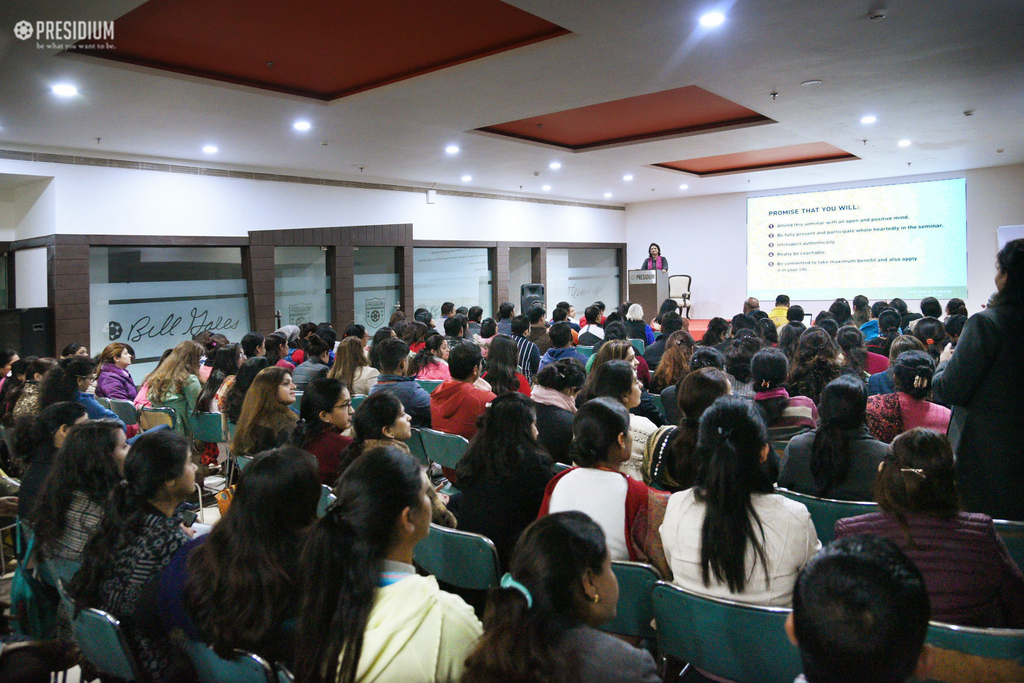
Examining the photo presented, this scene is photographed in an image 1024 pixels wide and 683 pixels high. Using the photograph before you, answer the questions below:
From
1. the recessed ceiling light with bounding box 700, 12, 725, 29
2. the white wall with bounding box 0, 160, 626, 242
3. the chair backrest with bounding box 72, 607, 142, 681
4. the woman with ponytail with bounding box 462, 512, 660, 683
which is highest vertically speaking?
the recessed ceiling light with bounding box 700, 12, 725, 29

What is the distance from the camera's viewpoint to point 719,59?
502 cm

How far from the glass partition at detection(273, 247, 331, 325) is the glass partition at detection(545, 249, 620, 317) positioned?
16.3 feet

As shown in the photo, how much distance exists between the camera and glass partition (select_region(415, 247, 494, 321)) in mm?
11539

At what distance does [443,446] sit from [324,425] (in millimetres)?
705

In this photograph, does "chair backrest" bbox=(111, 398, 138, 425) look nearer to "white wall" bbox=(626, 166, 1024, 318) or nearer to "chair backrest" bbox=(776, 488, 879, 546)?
"chair backrest" bbox=(776, 488, 879, 546)

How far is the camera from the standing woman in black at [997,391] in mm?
2312

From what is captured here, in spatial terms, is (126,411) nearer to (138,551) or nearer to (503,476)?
(138,551)

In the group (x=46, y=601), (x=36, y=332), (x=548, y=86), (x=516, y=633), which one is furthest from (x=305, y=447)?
(x=36, y=332)

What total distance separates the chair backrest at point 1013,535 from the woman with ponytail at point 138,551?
7.30 ft

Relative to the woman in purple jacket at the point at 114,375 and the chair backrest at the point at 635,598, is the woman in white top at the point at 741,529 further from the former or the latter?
the woman in purple jacket at the point at 114,375

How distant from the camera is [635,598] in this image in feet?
6.05

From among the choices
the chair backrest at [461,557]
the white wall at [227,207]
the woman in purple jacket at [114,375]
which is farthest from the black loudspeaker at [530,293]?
the chair backrest at [461,557]

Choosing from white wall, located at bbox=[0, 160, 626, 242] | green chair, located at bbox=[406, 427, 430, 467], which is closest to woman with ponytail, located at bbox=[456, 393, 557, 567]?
green chair, located at bbox=[406, 427, 430, 467]

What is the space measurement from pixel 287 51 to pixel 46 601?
12.9ft
